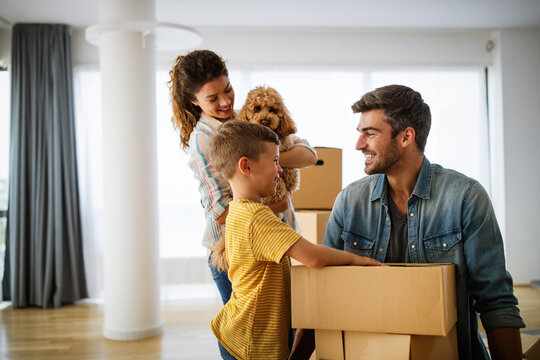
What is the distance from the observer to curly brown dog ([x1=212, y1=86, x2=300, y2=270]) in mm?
1773

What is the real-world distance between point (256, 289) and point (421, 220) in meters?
0.52

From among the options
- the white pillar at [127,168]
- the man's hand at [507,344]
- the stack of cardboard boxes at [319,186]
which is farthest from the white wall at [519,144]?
the man's hand at [507,344]

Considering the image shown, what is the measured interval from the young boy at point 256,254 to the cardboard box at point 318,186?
4.25 ft

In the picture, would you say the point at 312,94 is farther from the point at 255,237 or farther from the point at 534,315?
the point at 255,237

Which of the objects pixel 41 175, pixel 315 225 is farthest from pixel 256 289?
pixel 41 175

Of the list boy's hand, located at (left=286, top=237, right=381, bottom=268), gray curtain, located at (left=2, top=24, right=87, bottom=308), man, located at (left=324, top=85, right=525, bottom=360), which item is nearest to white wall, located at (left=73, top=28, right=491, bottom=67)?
gray curtain, located at (left=2, top=24, right=87, bottom=308)

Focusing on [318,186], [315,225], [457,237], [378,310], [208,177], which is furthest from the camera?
[318,186]

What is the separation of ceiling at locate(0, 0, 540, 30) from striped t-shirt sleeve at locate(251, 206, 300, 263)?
133 inches

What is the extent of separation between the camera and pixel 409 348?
97 centimetres

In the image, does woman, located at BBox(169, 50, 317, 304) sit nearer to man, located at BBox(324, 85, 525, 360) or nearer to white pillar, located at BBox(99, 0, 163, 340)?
man, located at BBox(324, 85, 525, 360)

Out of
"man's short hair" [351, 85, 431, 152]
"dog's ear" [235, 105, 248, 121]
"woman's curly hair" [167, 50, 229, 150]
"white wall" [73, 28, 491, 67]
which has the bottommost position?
"man's short hair" [351, 85, 431, 152]

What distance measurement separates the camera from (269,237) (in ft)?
3.76

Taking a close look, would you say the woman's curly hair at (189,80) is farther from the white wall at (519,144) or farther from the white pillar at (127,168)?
the white wall at (519,144)

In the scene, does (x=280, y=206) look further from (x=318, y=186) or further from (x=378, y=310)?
(x=318, y=186)
